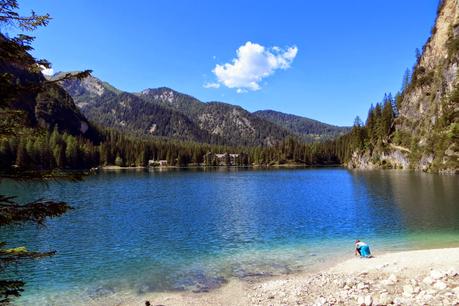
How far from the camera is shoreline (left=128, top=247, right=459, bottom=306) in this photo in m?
18.2

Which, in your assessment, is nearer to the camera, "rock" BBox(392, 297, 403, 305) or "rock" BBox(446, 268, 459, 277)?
"rock" BBox(392, 297, 403, 305)

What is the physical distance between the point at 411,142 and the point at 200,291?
174 m

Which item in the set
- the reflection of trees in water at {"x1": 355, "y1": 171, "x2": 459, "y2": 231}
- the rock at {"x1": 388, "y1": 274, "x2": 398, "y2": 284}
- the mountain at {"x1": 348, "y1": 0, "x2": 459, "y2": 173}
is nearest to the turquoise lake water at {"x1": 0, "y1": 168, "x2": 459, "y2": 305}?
the reflection of trees in water at {"x1": 355, "y1": 171, "x2": 459, "y2": 231}

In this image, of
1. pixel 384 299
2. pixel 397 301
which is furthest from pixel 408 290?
pixel 397 301

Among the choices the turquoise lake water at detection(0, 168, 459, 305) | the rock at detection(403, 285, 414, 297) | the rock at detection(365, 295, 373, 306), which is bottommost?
the turquoise lake water at detection(0, 168, 459, 305)

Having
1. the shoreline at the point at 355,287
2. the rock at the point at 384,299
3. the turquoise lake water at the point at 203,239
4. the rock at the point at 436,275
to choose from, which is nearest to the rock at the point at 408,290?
the shoreline at the point at 355,287

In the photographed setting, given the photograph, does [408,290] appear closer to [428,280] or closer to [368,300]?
[428,280]

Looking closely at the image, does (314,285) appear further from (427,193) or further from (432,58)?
(432,58)

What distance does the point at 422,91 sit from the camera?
6993 inches

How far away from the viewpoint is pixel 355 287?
2097 centimetres

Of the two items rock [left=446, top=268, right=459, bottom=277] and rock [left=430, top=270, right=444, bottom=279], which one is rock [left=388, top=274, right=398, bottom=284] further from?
Result: rock [left=446, top=268, right=459, bottom=277]

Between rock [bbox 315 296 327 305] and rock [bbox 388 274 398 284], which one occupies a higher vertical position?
rock [bbox 388 274 398 284]

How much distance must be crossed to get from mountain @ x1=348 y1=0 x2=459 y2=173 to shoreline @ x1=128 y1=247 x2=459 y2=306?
10918 cm

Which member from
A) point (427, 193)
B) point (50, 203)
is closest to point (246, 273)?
point (50, 203)
